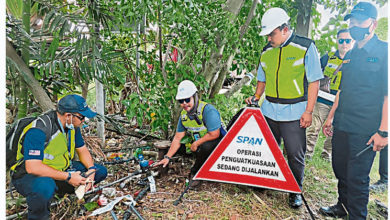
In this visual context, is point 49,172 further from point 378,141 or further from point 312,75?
point 378,141

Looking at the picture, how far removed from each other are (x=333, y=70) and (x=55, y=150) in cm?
217

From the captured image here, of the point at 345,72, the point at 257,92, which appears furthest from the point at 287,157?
the point at 345,72

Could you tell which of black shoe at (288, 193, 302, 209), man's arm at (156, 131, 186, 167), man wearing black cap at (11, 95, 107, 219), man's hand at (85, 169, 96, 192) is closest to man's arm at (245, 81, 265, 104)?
man's arm at (156, 131, 186, 167)

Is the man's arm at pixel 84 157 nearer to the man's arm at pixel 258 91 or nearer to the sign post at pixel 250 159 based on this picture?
the sign post at pixel 250 159

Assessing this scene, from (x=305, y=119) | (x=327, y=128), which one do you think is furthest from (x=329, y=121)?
(x=305, y=119)

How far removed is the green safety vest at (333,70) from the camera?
2.08 metres

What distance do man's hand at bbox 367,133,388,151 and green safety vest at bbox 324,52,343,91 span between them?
1.39ft

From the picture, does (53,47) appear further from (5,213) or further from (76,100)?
(5,213)

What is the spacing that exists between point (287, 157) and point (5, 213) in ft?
7.45

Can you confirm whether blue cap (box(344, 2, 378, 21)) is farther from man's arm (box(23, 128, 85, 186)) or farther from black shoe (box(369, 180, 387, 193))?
man's arm (box(23, 128, 85, 186))

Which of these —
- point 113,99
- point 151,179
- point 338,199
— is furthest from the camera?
point 113,99

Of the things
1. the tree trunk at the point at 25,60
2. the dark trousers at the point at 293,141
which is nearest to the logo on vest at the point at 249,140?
the dark trousers at the point at 293,141

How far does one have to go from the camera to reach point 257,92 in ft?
7.92

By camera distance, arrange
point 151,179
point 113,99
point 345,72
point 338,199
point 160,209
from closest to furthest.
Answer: point 345,72, point 338,199, point 160,209, point 151,179, point 113,99
